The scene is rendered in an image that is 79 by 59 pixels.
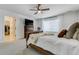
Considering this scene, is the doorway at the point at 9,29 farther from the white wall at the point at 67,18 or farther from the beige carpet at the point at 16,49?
the white wall at the point at 67,18

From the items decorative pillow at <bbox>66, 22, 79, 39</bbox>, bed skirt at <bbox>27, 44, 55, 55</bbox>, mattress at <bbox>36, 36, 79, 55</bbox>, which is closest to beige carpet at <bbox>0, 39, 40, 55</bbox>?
bed skirt at <bbox>27, 44, 55, 55</bbox>

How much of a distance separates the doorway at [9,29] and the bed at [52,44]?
202mm

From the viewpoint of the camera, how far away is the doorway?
4.09ft

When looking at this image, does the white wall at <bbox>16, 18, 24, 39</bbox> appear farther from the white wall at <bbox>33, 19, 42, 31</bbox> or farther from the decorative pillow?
the decorative pillow

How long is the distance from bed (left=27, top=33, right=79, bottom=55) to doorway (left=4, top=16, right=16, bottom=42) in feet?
0.66

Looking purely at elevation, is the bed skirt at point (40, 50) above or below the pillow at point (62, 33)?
below

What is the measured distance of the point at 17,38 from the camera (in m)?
1.29

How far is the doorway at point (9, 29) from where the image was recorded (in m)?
1.25

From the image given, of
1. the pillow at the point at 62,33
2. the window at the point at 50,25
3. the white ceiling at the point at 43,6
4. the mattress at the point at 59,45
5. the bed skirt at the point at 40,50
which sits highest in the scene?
the white ceiling at the point at 43,6

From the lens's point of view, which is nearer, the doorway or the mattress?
the mattress

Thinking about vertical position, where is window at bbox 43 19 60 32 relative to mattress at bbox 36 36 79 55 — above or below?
above

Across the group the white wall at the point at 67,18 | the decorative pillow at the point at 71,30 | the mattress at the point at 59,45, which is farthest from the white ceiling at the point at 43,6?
the mattress at the point at 59,45
